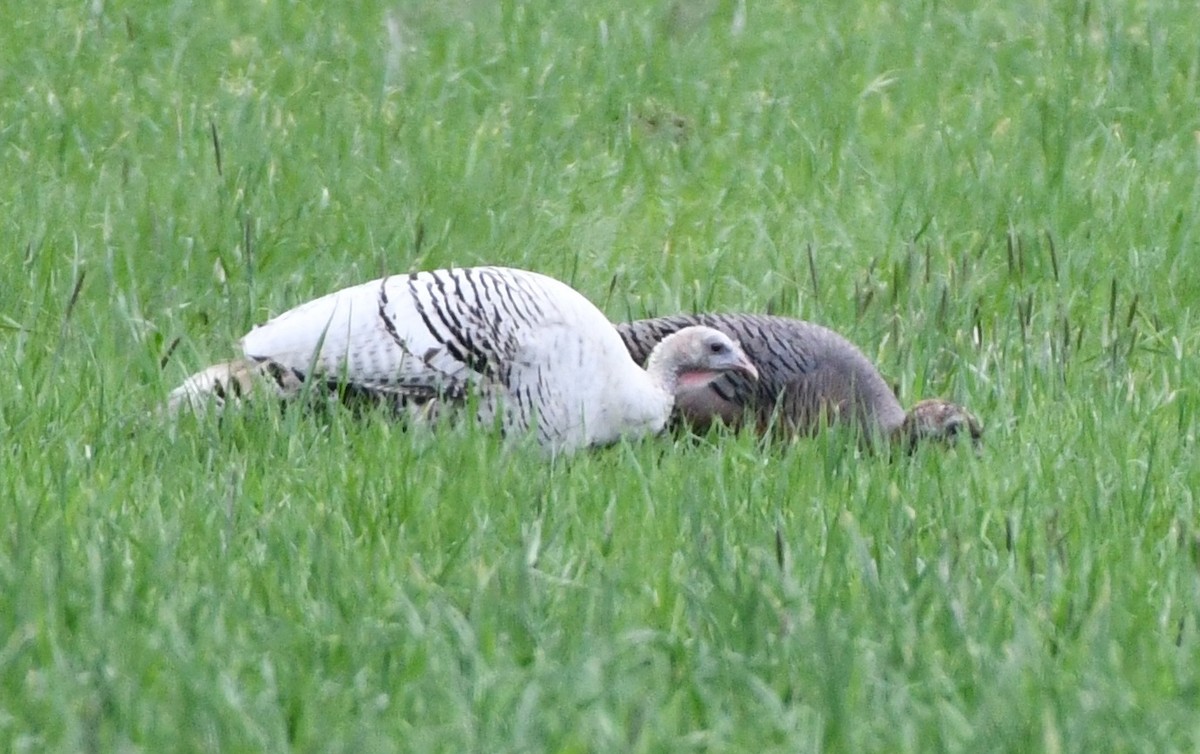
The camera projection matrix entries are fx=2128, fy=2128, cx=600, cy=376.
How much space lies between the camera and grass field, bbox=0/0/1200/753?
2758 mm

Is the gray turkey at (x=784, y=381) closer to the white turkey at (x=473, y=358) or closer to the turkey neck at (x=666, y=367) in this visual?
the turkey neck at (x=666, y=367)

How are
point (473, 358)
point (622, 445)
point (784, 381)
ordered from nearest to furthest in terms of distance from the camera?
1. point (622, 445)
2. point (473, 358)
3. point (784, 381)

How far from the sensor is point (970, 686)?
9.28 ft

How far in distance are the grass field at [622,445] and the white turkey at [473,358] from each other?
136 mm

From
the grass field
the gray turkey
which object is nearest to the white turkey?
the grass field

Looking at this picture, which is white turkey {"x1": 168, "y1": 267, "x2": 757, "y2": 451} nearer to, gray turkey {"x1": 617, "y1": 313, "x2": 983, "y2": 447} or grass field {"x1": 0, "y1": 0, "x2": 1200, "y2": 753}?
grass field {"x1": 0, "y1": 0, "x2": 1200, "y2": 753}

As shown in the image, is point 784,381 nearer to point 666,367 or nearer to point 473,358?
point 666,367

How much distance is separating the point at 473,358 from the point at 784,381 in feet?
2.65

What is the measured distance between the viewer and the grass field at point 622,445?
9.05 ft

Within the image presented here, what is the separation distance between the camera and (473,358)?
4.47 meters

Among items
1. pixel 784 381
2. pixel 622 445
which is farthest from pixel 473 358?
pixel 784 381

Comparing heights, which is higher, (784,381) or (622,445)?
(622,445)

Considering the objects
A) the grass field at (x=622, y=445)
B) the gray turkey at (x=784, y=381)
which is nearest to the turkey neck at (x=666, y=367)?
the gray turkey at (x=784, y=381)

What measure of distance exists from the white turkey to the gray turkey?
0.34 meters
